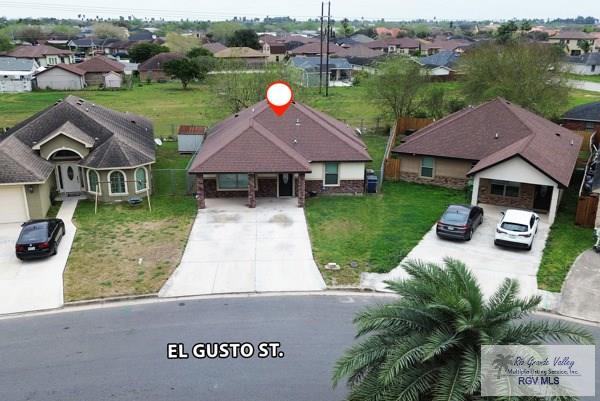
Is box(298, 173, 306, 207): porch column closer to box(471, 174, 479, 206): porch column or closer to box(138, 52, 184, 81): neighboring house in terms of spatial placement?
box(471, 174, 479, 206): porch column

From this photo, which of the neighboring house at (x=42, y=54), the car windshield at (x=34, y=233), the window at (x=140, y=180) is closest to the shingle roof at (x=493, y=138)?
the window at (x=140, y=180)

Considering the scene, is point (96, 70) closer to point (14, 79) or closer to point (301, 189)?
point (14, 79)

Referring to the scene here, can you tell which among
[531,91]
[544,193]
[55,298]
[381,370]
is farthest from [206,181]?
[531,91]

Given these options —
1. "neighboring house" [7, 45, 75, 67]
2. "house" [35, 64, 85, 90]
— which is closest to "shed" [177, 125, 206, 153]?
"house" [35, 64, 85, 90]

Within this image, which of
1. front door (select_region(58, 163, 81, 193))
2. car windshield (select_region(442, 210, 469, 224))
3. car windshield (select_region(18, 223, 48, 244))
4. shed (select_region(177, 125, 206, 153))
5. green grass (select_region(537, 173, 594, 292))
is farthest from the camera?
shed (select_region(177, 125, 206, 153))

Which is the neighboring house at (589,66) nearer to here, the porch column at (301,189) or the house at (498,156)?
the house at (498,156)

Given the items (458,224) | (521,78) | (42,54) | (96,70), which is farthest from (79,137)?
(42,54)
